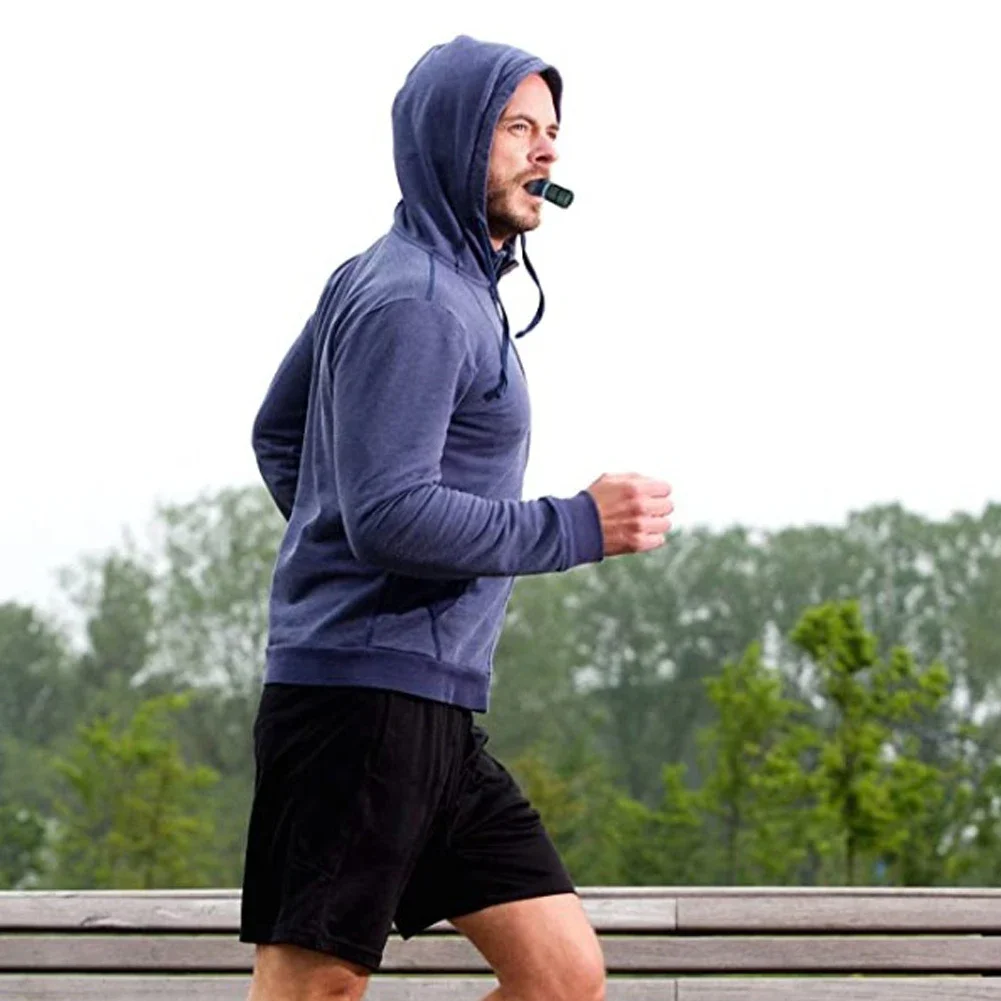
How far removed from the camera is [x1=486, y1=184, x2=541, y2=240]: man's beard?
2.89 m

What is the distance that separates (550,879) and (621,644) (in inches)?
1412

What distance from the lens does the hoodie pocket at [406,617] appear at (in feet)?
9.02

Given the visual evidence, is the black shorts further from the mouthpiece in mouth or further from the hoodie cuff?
the mouthpiece in mouth

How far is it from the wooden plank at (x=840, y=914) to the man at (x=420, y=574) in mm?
2041

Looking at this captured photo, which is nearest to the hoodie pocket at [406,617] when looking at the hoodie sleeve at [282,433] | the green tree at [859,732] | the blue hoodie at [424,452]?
the blue hoodie at [424,452]

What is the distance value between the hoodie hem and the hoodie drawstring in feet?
1.14

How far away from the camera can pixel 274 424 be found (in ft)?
10.3

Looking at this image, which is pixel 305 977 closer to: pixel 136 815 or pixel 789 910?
pixel 789 910

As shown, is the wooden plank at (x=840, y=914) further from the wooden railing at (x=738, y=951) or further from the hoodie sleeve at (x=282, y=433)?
the hoodie sleeve at (x=282, y=433)

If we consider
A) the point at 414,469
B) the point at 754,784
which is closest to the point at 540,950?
the point at 414,469

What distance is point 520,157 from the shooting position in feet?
9.46

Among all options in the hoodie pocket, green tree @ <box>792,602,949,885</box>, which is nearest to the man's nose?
the hoodie pocket

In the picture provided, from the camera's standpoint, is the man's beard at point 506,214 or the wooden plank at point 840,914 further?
the wooden plank at point 840,914

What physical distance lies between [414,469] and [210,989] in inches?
105
